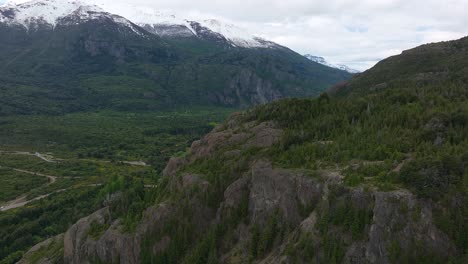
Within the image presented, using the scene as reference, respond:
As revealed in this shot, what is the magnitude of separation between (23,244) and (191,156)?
53049 mm

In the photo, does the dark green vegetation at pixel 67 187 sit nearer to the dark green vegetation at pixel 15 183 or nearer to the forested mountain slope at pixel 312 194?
the dark green vegetation at pixel 15 183

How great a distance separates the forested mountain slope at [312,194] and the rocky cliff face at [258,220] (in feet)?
0.40

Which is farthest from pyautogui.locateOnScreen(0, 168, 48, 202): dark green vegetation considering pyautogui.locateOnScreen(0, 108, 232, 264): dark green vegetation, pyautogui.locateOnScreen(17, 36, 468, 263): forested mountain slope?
pyautogui.locateOnScreen(17, 36, 468, 263): forested mountain slope

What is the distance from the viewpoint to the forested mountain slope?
35656mm

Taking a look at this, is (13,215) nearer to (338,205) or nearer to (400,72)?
(338,205)

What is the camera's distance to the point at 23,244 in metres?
94.7

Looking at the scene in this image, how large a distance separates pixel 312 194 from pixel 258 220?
7.65 m

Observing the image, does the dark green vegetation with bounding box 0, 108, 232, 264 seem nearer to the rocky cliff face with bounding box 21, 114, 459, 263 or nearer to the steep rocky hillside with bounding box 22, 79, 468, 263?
the rocky cliff face with bounding box 21, 114, 459, 263

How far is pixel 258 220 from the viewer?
4709cm

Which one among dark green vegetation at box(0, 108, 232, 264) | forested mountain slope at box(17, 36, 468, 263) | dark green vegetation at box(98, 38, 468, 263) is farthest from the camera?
dark green vegetation at box(0, 108, 232, 264)

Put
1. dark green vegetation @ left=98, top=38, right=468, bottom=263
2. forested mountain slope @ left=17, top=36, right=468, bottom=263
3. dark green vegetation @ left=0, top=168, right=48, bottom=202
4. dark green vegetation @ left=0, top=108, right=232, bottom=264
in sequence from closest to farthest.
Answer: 1. dark green vegetation @ left=98, top=38, right=468, bottom=263
2. forested mountain slope @ left=17, top=36, right=468, bottom=263
3. dark green vegetation @ left=0, top=108, right=232, bottom=264
4. dark green vegetation @ left=0, top=168, right=48, bottom=202

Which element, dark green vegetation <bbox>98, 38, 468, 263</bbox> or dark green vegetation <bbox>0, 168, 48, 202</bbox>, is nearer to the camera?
dark green vegetation <bbox>98, 38, 468, 263</bbox>

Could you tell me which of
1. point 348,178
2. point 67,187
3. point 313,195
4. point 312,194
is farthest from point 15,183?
point 348,178

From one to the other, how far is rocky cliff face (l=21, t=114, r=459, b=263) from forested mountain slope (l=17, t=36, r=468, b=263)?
0.12 meters
